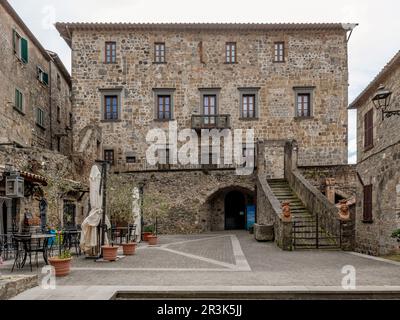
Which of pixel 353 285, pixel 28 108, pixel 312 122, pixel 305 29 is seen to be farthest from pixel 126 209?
pixel 305 29

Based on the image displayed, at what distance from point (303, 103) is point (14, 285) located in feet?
72.2

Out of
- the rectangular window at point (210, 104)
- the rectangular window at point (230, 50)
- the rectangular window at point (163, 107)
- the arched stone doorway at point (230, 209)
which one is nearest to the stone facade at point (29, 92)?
the rectangular window at point (163, 107)

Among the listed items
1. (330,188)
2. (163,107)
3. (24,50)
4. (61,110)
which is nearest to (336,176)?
(330,188)

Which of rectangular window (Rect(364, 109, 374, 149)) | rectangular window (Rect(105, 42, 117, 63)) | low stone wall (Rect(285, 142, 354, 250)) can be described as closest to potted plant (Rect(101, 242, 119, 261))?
low stone wall (Rect(285, 142, 354, 250))

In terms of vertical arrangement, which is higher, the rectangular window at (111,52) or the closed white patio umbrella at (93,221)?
the rectangular window at (111,52)

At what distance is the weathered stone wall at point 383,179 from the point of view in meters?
11.1

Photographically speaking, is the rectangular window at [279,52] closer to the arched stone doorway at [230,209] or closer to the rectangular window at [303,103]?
the rectangular window at [303,103]

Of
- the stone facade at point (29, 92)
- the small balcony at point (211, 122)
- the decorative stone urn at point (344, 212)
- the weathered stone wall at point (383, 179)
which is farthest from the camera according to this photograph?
the small balcony at point (211, 122)

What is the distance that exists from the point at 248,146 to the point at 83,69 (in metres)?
11.7

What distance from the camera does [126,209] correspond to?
52.5 ft

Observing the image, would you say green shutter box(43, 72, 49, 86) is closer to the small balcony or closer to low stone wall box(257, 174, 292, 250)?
the small balcony

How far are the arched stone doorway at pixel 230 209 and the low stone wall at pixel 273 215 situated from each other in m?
5.09

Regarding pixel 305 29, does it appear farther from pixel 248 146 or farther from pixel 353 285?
pixel 353 285

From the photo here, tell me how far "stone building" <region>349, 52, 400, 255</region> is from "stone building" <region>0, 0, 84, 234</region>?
9.35 meters
